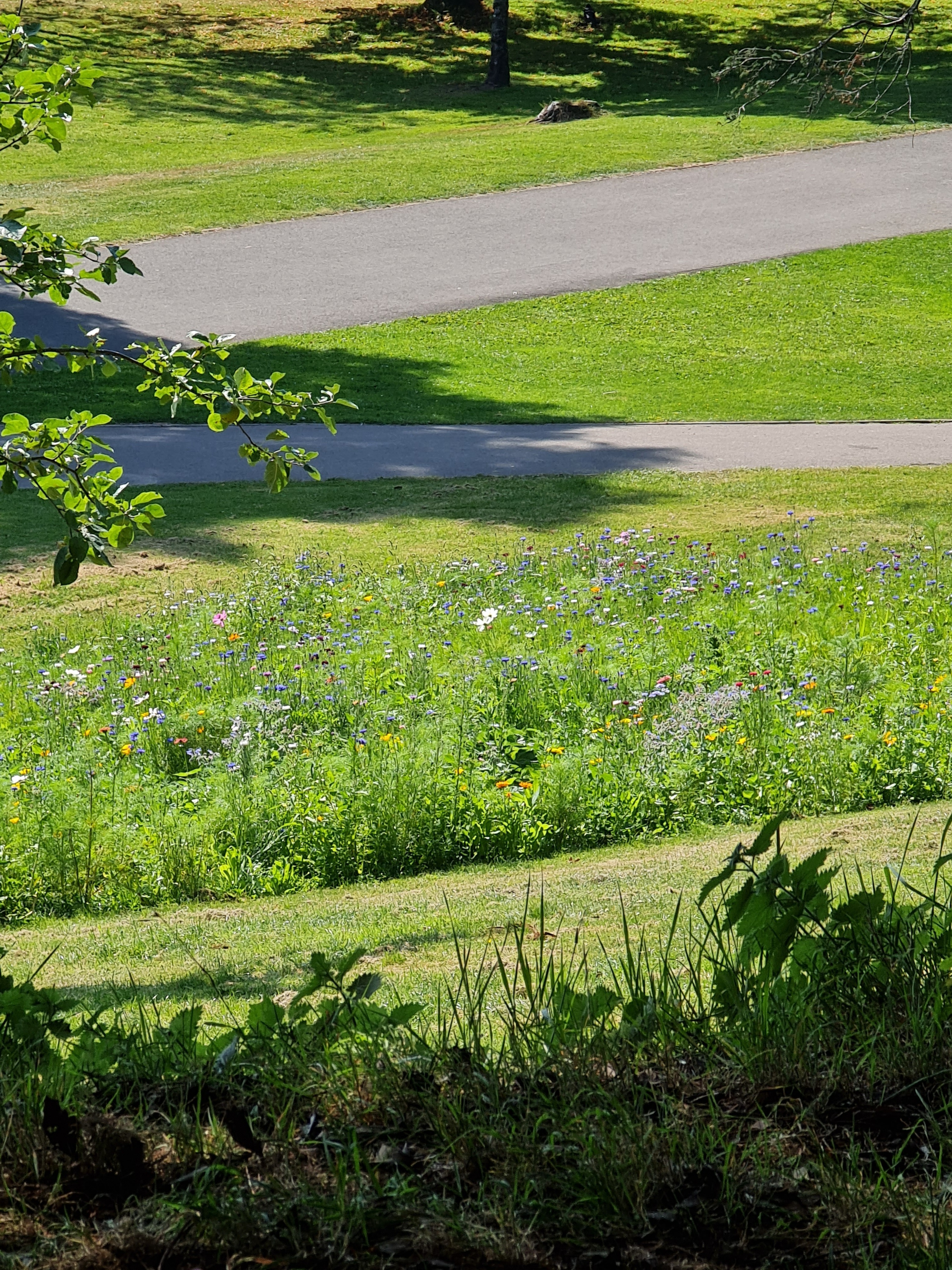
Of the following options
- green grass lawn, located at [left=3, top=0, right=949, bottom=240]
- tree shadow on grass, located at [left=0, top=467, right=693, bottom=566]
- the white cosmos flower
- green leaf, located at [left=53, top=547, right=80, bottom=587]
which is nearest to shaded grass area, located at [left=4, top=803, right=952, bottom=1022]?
green leaf, located at [left=53, top=547, right=80, bottom=587]

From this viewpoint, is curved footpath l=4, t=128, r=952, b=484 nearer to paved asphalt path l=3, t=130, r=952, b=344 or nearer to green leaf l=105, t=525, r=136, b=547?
paved asphalt path l=3, t=130, r=952, b=344

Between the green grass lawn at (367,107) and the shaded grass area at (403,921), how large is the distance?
2014 cm

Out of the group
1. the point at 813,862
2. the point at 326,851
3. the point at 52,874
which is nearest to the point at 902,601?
the point at 326,851

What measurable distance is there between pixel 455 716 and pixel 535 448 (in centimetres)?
715

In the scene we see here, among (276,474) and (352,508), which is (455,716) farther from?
(352,508)

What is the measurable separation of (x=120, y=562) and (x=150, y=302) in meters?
10.2

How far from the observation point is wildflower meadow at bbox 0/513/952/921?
19.9ft

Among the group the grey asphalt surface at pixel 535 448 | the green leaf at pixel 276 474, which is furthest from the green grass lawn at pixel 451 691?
the green leaf at pixel 276 474

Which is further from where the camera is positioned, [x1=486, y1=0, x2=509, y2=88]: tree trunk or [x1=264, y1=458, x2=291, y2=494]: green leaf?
[x1=486, y1=0, x2=509, y2=88]: tree trunk

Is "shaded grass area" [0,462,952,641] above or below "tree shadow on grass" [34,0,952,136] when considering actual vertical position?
below

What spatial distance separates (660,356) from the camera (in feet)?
60.4

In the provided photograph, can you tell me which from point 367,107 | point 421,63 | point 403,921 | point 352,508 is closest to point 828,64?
point 403,921

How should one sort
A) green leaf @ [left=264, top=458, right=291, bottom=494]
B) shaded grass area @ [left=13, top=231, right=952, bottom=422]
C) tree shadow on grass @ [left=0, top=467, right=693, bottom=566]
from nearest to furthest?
green leaf @ [left=264, top=458, right=291, bottom=494], tree shadow on grass @ [left=0, top=467, right=693, bottom=566], shaded grass area @ [left=13, top=231, right=952, bottom=422]

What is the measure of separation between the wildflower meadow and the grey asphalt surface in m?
3.35
